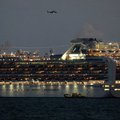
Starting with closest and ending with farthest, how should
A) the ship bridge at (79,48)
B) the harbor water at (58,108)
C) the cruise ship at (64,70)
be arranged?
the harbor water at (58,108) → the cruise ship at (64,70) → the ship bridge at (79,48)

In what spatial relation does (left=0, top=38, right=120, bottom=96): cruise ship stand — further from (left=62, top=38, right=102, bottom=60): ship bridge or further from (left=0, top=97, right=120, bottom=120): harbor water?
(left=0, top=97, right=120, bottom=120): harbor water

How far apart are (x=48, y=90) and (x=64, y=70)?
10.7 feet

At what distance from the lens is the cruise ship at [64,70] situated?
125 meters

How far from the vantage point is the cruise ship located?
124812 mm

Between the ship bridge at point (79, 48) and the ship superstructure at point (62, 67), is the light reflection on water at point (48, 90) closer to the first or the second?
the ship superstructure at point (62, 67)

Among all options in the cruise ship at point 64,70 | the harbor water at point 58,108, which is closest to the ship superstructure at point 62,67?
the cruise ship at point 64,70

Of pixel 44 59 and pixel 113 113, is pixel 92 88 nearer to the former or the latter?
pixel 44 59

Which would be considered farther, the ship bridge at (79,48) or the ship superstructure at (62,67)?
the ship bridge at (79,48)

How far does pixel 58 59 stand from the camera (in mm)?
126688

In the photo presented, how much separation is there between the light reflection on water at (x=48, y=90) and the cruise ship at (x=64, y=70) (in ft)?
2.17

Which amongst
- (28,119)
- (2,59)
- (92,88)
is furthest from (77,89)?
(28,119)

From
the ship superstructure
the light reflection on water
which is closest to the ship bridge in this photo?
the ship superstructure

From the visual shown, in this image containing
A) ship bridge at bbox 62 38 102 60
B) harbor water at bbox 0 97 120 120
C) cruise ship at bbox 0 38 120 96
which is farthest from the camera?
ship bridge at bbox 62 38 102 60

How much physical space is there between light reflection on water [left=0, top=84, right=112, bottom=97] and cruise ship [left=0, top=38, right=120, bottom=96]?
662 millimetres
